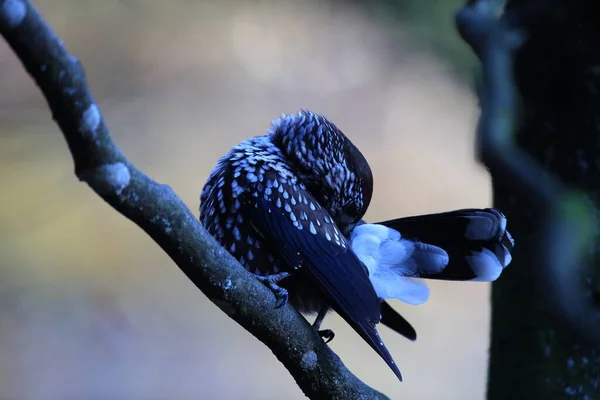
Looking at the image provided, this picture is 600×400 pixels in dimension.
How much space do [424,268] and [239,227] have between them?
413mm

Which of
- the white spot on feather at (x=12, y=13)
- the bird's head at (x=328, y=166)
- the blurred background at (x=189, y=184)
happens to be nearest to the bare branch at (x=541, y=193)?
the bird's head at (x=328, y=166)

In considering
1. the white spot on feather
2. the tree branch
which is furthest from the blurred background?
the white spot on feather

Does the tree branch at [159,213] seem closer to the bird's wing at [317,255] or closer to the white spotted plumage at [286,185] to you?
the bird's wing at [317,255]

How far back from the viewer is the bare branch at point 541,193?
1354 mm

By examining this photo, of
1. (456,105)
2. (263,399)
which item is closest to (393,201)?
(456,105)

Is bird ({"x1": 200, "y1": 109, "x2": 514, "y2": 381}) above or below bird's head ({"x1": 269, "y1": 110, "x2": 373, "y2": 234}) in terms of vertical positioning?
below

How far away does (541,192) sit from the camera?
138cm

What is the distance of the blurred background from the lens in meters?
2.87

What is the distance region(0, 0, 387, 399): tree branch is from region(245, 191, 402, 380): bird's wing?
11 centimetres

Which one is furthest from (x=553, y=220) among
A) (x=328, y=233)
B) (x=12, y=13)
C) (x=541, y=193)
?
(x=12, y=13)

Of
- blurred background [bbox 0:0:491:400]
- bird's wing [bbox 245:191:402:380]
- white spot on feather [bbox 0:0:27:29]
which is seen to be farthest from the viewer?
blurred background [bbox 0:0:491:400]

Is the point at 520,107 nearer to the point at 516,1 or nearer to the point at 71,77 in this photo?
the point at 516,1

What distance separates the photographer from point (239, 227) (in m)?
1.29

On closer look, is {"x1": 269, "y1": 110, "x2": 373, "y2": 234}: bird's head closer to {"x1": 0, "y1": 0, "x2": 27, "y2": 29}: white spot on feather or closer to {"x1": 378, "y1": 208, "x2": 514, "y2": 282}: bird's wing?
{"x1": 378, "y1": 208, "x2": 514, "y2": 282}: bird's wing
